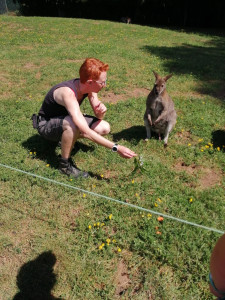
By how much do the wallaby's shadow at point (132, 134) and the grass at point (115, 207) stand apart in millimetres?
19

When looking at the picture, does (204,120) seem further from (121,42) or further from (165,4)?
(165,4)

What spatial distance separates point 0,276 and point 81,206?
1.12 meters

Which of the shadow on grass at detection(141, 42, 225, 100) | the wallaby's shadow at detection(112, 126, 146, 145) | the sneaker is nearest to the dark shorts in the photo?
Result: the sneaker

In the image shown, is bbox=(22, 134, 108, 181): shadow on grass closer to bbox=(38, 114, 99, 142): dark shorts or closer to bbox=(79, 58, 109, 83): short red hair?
bbox=(38, 114, 99, 142): dark shorts

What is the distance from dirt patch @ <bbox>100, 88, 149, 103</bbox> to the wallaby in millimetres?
1677

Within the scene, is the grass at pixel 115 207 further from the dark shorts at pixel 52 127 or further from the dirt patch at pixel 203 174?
the dark shorts at pixel 52 127

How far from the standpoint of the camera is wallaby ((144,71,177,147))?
172 inches

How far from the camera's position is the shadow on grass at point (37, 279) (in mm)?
2365

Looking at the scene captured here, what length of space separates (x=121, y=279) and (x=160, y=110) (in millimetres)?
2836

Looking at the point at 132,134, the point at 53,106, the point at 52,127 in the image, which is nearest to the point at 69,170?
the point at 52,127

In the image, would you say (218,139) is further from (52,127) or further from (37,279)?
(37,279)

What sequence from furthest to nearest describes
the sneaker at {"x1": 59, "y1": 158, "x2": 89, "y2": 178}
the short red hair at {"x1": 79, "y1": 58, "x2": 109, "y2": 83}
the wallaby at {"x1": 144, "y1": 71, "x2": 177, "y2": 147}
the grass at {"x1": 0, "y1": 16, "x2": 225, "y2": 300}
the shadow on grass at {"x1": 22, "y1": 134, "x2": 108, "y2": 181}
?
the wallaby at {"x1": 144, "y1": 71, "x2": 177, "y2": 147}, the shadow on grass at {"x1": 22, "y1": 134, "x2": 108, "y2": 181}, the sneaker at {"x1": 59, "y1": 158, "x2": 89, "y2": 178}, the short red hair at {"x1": 79, "y1": 58, "x2": 109, "y2": 83}, the grass at {"x1": 0, "y1": 16, "x2": 225, "y2": 300}

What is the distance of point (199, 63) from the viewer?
902cm

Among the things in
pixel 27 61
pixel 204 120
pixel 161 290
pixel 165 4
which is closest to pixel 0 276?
pixel 161 290
